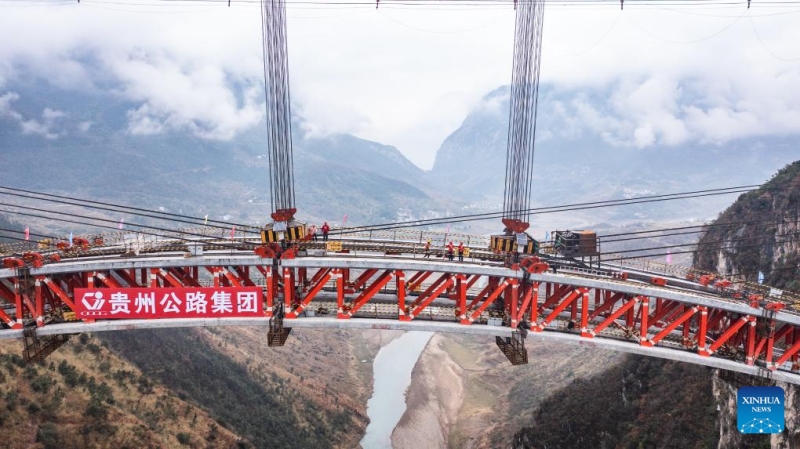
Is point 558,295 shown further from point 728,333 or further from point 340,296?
point 340,296

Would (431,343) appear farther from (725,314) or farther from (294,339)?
(725,314)

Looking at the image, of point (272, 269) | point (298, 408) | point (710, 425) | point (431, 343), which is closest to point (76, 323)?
point (272, 269)

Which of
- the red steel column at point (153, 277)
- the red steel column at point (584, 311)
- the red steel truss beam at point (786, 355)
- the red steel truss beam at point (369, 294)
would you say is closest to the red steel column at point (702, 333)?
the red steel truss beam at point (786, 355)

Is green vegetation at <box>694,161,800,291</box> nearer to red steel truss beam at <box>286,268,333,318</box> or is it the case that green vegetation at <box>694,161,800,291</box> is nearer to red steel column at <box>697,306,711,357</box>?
red steel column at <box>697,306,711,357</box>

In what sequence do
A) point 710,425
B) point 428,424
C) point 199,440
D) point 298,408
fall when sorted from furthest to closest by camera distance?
point 428,424
point 298,408
point 710,425
point 199,440

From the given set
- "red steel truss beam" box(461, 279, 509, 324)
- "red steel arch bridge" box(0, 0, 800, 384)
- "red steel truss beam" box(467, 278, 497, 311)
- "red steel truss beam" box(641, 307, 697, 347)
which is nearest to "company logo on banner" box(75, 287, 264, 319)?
"red steel arch bridge" box(0, 0, 800, 384)
